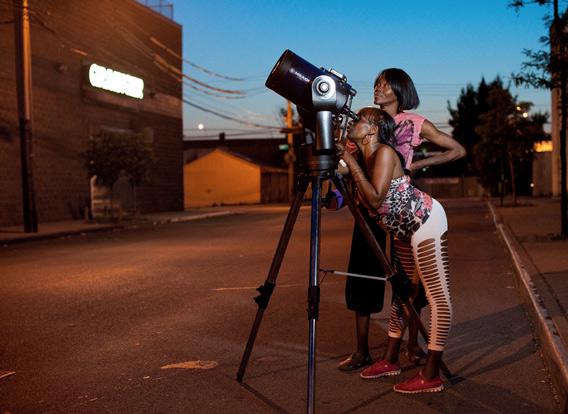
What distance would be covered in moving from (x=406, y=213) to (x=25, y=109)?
16.2m

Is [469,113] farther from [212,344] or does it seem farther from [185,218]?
[212,344]

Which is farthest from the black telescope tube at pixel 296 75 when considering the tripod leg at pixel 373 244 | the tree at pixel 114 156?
→ the tree at pixel 114 156

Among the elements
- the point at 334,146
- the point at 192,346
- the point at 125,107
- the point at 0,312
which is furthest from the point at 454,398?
the point at 125,107

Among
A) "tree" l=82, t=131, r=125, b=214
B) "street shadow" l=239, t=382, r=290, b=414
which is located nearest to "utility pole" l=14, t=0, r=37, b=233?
"tree" l=82, t=131, r=125, b=214

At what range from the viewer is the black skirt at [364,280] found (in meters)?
4.48

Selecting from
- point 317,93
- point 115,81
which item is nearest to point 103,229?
point 115,81

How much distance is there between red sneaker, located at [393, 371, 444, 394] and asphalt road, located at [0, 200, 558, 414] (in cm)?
4

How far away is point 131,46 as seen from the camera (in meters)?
29.3

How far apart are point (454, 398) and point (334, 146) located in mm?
1623

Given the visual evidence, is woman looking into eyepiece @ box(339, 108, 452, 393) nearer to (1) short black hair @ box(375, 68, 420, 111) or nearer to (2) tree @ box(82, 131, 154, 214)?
(1) short black hair @ box(375, 68, 420, 111)

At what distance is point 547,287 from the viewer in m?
7.03

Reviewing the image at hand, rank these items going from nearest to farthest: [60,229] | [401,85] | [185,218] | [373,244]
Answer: [373,244]
[401,85]
[60,229]
[185,218]

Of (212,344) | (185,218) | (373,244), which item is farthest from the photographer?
(185,218)

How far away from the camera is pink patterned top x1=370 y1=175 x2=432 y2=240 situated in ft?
13.1
